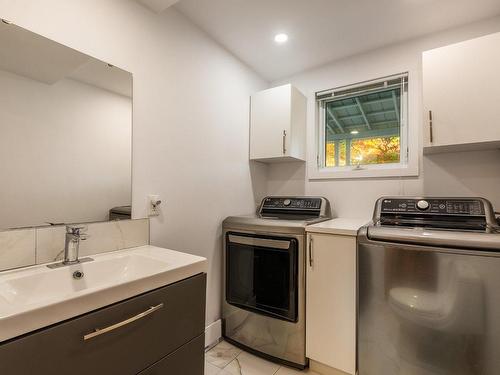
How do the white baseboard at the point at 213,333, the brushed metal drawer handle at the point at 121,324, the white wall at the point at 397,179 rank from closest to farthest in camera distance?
the brushed metal drawer handle at the point at 121,324 < the white wall at the point at 397,179 < the white baseboard at the point at 213,333

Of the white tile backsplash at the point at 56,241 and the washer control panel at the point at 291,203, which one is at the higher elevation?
A: the washer control panel at the point at 291,203

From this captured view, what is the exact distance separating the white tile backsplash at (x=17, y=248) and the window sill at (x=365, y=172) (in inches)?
82.6

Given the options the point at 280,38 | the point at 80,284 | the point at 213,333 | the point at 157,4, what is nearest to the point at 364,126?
the point at 280,38

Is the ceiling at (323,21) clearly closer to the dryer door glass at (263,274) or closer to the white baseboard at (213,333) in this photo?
the dryer door glass at (263,274)

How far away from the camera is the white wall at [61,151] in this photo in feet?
3.57

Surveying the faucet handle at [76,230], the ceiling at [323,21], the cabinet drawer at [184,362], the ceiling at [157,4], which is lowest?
the cabinet drawer at [184,362]

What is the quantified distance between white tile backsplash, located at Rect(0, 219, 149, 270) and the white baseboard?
37.1 inches

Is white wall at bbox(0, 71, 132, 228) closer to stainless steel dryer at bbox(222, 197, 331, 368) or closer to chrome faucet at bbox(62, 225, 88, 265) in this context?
chrome faucet at bbox(62, 225, 88, 265)

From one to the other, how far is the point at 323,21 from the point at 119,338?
2174 mm

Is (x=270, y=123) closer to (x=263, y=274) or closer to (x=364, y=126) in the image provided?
(x=364, y=126)

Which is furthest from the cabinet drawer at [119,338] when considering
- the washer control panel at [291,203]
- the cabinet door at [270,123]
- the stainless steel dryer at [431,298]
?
the cabinet door at [270,123]

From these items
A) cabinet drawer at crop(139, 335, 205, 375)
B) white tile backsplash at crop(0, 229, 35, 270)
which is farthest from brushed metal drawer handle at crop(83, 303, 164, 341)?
white tile backsplash at crop(0, 229, 35, 270)

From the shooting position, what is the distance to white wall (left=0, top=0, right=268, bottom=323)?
1.29 meters

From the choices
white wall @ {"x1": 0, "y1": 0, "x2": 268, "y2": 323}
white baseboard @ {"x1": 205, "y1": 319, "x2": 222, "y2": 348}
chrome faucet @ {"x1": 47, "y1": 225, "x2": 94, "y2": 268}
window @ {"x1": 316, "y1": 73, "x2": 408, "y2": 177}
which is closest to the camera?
chrome faucet @ {"x1": 47, "y1": 225, "x2": 94, "y2": 268}
